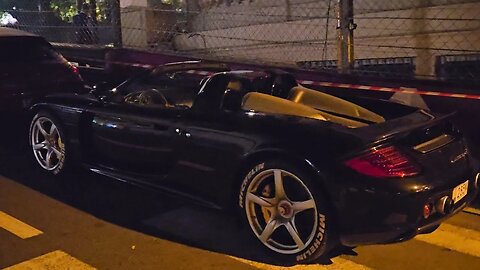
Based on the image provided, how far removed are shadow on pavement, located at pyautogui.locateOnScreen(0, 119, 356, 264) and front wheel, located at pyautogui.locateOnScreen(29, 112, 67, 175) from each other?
0.13 metres

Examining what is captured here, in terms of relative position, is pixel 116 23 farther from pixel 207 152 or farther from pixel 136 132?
pixel 207 152

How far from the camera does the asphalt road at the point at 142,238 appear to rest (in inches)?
145

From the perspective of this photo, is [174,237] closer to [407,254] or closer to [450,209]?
[407,254]

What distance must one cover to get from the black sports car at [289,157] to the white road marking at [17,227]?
79cm

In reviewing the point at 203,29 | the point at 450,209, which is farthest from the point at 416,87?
the point at 203,29

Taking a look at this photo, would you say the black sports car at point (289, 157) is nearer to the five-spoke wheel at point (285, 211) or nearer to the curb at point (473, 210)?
the five-spoke wheel at point (285, 211)

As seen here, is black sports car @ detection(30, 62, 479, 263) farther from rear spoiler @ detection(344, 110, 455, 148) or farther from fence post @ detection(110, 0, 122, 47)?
fence post @ detection(110, 0, 122, 47)

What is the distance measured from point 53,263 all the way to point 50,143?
2012 millimetres

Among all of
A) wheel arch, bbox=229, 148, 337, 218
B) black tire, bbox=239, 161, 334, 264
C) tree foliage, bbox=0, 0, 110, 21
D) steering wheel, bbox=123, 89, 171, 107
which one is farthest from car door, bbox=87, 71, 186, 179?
tree foliage, bbox=0, 0, 110, 21

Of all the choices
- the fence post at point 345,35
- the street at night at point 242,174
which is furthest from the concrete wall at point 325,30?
the street at night at point 242,174

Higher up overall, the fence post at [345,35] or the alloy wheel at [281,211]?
the fence post at [345,35]

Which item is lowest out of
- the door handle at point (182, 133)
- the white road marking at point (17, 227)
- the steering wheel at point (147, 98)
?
the white road marking at point (17, 227)

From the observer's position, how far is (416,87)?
225 inches

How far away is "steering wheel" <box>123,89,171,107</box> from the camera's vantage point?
15.5 ft
